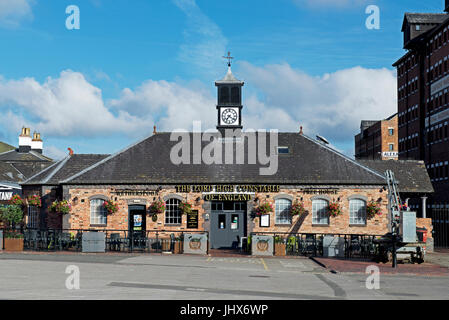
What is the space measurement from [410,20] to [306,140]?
26130mm

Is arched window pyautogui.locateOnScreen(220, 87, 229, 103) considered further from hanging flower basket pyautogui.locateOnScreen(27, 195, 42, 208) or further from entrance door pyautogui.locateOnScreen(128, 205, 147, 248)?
hanging flower basket pyautogui.locateOnScreen(27, 195, 42, 208)

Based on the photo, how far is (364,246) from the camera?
2880 cm

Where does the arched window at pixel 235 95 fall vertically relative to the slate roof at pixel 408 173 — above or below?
above

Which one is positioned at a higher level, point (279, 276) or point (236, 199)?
point (236, 199)

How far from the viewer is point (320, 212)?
32.5 metres

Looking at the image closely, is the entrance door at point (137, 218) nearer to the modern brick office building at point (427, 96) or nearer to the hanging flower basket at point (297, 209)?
the hanging flower basket at point (297, 209)

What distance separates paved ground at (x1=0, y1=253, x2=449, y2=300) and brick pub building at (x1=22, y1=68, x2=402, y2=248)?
6782 millimetres

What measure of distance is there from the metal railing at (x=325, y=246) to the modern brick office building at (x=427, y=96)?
20603mm

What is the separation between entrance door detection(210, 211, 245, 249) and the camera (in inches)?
1298

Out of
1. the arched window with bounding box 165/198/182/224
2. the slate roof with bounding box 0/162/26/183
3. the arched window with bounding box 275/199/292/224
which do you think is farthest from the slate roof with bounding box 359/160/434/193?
the slate roof with bounding box 0/162/26/183

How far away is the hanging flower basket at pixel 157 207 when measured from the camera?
32156mm

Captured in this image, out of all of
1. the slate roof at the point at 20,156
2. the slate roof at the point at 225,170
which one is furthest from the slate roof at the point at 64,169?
the slate roof at the point at 20,156
